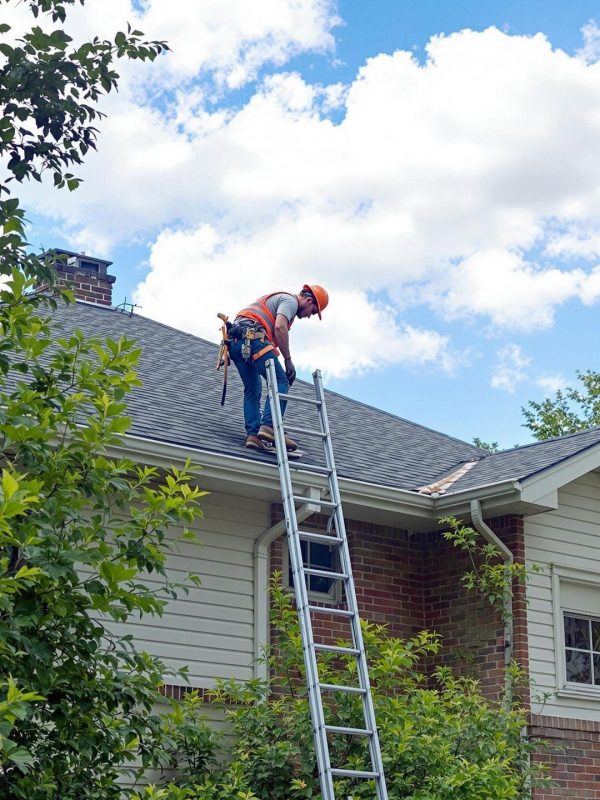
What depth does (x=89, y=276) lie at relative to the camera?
15188 millimetres

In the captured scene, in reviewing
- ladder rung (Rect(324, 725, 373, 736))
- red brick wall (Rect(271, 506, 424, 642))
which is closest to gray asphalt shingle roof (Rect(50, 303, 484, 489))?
red brick wall (Rect(271, 506, 424, 642))

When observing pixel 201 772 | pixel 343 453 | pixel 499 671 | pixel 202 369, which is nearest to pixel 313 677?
pixel 201 772

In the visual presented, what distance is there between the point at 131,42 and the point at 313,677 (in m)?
4.30

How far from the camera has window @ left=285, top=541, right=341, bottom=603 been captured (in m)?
10.9

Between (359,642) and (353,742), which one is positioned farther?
(353,742)

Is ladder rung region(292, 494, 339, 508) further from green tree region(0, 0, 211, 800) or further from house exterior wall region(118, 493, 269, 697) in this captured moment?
green tree region(0, 0, 211, 800)

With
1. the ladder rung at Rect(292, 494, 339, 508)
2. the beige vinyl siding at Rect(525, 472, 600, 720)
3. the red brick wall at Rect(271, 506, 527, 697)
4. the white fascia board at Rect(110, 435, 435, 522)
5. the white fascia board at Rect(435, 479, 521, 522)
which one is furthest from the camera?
the beige vinyl siding at Rect(525, 472, 600, 720)

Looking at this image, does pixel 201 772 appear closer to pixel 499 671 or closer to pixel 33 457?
pixel 499 671

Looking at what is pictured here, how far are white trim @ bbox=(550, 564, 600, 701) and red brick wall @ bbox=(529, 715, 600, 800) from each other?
248mm

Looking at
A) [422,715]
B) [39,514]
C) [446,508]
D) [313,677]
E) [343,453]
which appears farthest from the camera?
[343,453]

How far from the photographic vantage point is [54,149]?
21.7 ft

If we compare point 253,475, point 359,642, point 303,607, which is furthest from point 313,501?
point 359,642

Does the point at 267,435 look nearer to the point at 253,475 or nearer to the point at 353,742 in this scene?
the point at 253,475

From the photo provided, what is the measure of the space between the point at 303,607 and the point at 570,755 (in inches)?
137
